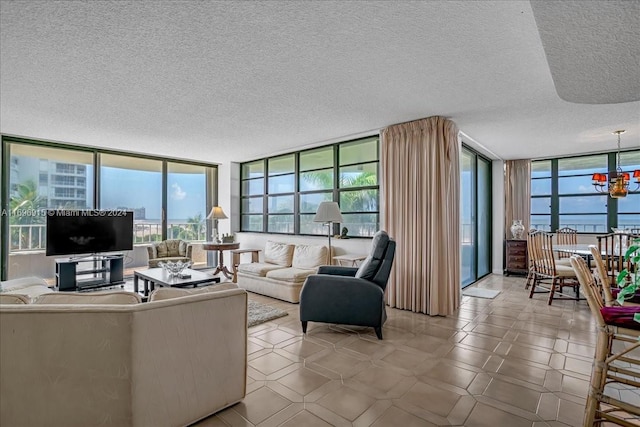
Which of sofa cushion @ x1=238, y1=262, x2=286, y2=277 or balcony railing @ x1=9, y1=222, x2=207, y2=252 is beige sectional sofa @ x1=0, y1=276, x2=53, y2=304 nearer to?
balcony railing @ x1=9, y1=222, x2=207, y2=252

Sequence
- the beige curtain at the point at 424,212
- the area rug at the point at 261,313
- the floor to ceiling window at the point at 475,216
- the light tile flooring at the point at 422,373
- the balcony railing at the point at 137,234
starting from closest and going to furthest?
the light tile flooring at the point at 422,373
the area rug at the point at 261,313
the beige curtain at the point at 424,212
the balcony railing at the point at 137,234
the floor to ceiling window at the point at 475,216

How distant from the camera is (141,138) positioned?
534 cm

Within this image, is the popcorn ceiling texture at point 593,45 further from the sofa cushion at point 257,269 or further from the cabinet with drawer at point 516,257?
the cabinet with drawer at point 516,257

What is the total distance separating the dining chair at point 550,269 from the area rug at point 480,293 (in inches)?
20.3

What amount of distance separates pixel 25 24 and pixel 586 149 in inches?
310

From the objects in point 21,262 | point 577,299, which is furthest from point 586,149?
point 21,262

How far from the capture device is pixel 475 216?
237 inches

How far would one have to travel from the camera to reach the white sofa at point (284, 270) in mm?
4680

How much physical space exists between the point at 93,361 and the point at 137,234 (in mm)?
5726

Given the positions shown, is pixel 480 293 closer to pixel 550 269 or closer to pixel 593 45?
pixel 550 269

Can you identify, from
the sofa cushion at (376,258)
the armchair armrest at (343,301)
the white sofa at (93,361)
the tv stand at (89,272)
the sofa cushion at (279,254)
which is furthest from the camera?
the sofa cushion at (279,254)

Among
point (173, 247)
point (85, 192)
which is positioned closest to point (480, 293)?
point (173, 247)

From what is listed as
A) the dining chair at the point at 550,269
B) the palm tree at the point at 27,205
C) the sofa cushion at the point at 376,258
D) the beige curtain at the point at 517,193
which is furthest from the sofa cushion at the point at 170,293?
the beige curtain at the point at 517,193

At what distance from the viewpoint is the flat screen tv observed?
5.08m
